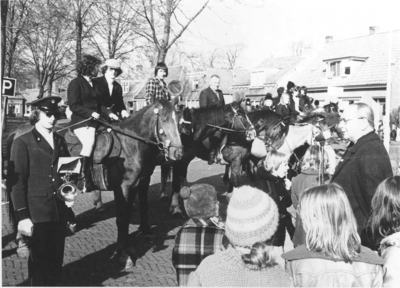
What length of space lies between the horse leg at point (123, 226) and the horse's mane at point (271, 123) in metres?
3.44

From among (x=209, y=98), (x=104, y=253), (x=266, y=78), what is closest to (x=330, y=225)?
(x=104, y=253)

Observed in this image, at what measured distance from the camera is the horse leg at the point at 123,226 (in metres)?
6.02

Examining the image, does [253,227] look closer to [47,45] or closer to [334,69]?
[47,45]

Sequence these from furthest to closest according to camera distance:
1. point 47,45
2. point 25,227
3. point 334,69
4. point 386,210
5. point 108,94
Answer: point 334,69, point 47,45, point 108,94, point 25,227, point 386,210

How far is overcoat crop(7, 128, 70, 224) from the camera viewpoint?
4133 mm

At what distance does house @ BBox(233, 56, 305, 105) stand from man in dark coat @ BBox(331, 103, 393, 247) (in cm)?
888

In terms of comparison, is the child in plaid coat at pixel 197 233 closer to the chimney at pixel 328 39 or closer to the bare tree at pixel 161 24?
the bare tree at pixel 161 24

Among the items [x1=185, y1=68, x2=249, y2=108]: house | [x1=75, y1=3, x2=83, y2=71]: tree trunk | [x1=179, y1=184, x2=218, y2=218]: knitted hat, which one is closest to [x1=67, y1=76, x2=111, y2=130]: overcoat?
[x1=179, y1=184, x2=218, y2=218]: knitted hat

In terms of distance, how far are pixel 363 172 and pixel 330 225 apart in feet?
5.96

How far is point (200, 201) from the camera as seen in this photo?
3.45 m

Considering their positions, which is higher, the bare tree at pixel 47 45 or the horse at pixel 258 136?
the bare tree at pixel 47 45

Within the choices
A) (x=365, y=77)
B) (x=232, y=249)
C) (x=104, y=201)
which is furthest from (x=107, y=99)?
(x=365, y=77)

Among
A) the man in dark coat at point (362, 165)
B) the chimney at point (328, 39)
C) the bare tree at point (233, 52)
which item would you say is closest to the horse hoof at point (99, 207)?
the bare tree at point (233, 52)

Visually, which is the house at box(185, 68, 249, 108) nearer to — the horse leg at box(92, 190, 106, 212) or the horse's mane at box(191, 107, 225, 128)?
the horse's mane at box(191, 107, 225, 128)
